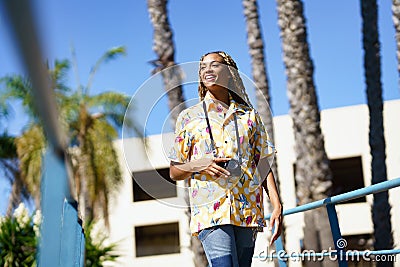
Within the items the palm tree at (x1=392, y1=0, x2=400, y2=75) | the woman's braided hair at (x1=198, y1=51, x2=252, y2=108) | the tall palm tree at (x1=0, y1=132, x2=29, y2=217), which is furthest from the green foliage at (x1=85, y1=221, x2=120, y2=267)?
the tall palm tree at (x1=0, y1=132, x2=29, y2=217)

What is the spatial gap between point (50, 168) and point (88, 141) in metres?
20.7

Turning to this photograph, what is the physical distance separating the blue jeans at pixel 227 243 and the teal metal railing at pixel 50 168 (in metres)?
0.50

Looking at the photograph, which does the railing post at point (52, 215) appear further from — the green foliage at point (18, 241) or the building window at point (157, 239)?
the building window at point (157, 239)

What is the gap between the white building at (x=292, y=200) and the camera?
2258cm

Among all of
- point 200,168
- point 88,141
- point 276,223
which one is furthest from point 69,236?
point 88,141

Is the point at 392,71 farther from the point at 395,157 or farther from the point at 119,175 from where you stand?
the point at 119,175

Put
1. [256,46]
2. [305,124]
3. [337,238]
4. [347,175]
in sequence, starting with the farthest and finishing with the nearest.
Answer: [347,175] → [256,46] → [305,124] → [337,238]

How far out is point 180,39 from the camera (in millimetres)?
16344

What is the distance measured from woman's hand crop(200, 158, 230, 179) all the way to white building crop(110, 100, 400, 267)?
1670 centimetres

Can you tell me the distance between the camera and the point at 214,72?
9.98ft

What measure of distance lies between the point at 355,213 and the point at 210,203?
21.7m

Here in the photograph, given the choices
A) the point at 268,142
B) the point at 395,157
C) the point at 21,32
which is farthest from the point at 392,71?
the point at 21,32

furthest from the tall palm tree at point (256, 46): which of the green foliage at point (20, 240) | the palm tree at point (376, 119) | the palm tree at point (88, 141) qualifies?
the palm tree at point (88, 141)

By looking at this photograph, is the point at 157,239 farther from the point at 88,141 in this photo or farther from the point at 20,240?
the point at 20,240
